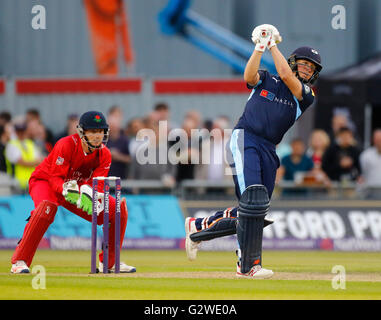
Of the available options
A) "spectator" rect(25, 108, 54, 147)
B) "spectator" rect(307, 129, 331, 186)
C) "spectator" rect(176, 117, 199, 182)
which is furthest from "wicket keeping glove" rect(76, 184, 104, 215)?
"spectator" rect(25, 108, 54, 147)

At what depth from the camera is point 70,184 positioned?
33.8ft

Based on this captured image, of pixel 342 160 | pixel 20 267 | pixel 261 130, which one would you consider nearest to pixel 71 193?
pixel 20 267

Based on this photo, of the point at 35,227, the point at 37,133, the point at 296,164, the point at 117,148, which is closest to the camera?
the point at 35,227

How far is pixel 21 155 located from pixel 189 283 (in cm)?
789

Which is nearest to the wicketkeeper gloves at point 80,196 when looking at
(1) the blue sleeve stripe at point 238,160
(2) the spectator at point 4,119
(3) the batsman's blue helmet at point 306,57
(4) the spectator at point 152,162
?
(1) the blue sleeve stripe at point 238,160

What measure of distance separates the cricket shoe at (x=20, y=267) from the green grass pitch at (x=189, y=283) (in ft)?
0.35

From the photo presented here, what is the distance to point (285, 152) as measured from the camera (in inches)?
742

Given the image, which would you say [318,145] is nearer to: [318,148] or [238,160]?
[318,148]

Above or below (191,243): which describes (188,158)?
above

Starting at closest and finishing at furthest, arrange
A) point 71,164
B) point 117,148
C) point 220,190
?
point 71,164
point 220,190
point 117,148

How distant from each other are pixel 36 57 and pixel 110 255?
14.2 m

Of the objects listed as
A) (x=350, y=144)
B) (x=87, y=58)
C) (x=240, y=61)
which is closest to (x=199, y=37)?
(x=240, y=61)

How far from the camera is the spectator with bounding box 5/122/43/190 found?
16.8 metres

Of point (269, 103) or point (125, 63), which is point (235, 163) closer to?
point (269, 103)
